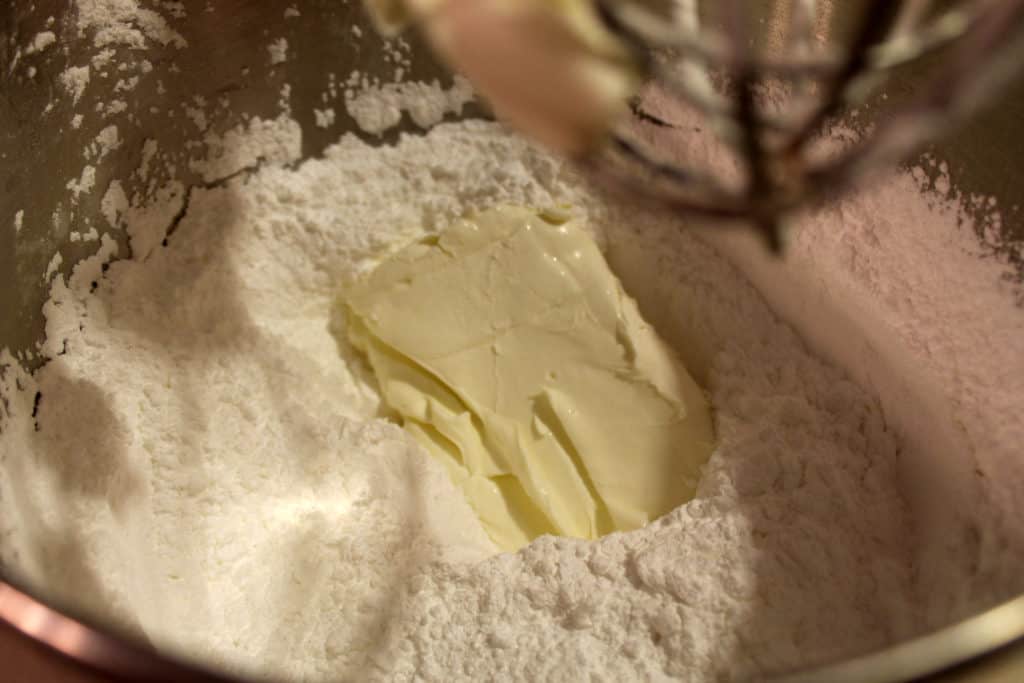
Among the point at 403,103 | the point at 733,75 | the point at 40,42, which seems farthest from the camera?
the point at 403,103

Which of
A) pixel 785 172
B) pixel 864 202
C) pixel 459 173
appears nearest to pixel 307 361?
pixel 459 173

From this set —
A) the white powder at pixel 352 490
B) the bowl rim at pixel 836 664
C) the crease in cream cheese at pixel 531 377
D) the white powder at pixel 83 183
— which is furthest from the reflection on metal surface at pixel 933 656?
the white powder at pixel 83 183

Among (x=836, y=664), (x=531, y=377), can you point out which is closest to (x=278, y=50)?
(x=531, y=377)

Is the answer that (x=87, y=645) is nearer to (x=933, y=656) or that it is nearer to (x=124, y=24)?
(x=933, y=656)

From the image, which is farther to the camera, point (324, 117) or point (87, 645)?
point (324, 117)

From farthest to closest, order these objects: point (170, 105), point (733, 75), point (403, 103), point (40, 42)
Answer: point (403, 103) → point (170, 105) → point (40, 42) → point (733, 75)
